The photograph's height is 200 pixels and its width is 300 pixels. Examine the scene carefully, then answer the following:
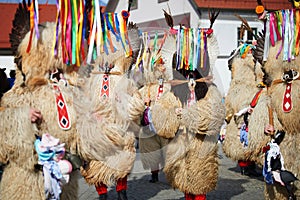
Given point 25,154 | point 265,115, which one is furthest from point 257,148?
point 25,154

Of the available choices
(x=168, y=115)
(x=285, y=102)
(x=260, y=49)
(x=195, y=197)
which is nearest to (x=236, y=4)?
(x=260, y=49)

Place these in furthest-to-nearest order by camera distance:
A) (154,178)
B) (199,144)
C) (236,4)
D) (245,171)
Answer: (236,4)
(245,171)
(154,178)
(199,144)

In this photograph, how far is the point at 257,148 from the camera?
5258mm

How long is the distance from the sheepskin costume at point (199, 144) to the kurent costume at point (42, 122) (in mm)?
1269

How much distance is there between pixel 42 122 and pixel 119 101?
4.75 feet

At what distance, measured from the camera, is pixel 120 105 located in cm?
446

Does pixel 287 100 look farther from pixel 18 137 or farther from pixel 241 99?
pixel 241 99

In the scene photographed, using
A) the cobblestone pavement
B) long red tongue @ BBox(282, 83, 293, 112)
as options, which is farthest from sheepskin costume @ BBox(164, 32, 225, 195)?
the cobblestone pavement

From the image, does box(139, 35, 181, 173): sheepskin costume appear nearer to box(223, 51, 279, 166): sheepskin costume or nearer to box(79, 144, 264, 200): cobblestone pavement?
box(79, 144, 264, 200): cobblestone pavement

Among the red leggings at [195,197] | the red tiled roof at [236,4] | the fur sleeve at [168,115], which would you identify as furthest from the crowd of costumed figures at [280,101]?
the red tiled roof at [236,4]

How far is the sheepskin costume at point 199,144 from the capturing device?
4312 mm

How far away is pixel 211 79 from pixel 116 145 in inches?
61.0

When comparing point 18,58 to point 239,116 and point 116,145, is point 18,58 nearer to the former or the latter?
point 116,145

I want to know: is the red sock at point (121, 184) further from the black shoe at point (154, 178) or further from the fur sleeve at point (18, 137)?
the fur sleeve at point (18, 137)
